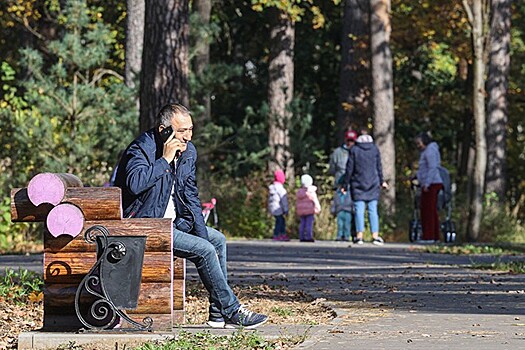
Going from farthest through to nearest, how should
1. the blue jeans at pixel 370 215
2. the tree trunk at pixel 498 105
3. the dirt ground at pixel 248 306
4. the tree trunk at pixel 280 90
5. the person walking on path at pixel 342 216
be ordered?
1. the tree trunk at pixel 498 105
2. the tree trunk at pixel 280 90
3. the person walking on path at pixel 342 216
4. the blue jeans at pixel 370 215
5. the dirt ground at pixel 248 306

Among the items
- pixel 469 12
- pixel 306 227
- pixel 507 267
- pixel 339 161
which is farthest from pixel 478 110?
pixel 507 267

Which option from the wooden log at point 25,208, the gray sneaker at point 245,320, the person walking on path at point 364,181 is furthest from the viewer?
the person walking on path at point 364,181

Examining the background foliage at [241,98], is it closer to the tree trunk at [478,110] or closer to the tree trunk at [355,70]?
the tree trunk at [355,70]

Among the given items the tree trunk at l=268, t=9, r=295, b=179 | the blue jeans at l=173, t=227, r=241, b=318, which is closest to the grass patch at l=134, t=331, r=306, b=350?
the blue jeans at l=173, t=227, r=241, b=318

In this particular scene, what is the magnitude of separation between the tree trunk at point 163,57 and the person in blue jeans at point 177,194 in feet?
38.0

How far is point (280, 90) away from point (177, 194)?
85.2 feet

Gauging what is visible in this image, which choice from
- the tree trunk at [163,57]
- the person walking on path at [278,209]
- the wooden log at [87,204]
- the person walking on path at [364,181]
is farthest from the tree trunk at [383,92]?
the wooden log at [87,204]

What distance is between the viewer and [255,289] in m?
15.2

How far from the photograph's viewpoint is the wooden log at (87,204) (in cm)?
1053

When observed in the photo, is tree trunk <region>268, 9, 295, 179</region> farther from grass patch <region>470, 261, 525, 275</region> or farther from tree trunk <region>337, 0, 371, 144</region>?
grass patch <region>470, 261, 525, 275</region>

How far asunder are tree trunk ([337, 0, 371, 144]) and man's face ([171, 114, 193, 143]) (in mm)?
25208

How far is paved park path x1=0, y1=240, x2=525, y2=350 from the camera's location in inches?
412

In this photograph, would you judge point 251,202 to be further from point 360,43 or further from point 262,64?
point 262,64

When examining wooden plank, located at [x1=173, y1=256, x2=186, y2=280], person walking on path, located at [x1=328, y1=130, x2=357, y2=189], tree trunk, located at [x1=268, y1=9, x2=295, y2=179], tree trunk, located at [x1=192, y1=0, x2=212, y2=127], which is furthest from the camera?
tree trunk, located at [x1=268, y1=9, x2=295, y2=179]
